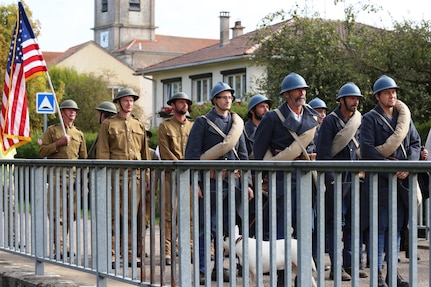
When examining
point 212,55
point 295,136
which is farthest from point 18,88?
point 212,55

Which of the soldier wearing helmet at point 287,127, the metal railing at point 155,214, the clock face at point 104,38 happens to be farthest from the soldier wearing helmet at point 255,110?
the clock face at point 104,38

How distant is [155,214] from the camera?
7.05 meters

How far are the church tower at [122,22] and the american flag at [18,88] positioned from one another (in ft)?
467

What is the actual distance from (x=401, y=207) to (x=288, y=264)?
82 centimetres

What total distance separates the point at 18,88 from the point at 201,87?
166 ft

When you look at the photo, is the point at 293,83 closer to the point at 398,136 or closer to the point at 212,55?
the point at 398,136

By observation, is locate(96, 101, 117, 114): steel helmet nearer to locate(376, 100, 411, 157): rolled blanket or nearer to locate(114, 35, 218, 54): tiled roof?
locate(376, 100, 411, 157): rolled blanket

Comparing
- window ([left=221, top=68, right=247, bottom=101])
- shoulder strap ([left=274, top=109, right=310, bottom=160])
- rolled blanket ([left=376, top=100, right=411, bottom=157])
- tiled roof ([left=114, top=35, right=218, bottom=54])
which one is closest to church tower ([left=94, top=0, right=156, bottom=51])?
tiled roof ([left=114, top=35, right=218, bottom=54])

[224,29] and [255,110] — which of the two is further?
[224,29]

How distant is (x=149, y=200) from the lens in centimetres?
711

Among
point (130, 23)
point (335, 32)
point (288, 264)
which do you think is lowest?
point (288, 264)

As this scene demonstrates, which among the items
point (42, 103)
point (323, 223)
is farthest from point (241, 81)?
point (323, 223)

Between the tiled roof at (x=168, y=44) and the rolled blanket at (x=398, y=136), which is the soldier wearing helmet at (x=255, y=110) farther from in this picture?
the tiled roof at (x=168, y=44)

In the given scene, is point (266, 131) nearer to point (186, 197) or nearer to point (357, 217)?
point (186, 197)
